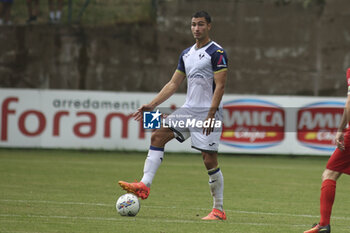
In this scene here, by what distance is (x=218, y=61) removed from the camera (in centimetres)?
885

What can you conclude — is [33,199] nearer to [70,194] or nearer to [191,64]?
[70,194]

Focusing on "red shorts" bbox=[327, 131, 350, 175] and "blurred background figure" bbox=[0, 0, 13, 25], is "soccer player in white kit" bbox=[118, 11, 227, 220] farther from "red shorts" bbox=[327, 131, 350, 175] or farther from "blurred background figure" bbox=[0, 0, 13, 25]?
"blurred background figure" bbox=[0, 0, 13, 25]

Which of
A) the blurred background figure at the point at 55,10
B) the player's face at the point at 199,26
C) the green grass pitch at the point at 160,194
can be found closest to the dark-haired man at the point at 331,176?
the green grass pitch at the point at 160,194

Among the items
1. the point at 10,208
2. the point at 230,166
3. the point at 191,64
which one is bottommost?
the point at 230,166

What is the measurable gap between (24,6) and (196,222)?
1889 cm

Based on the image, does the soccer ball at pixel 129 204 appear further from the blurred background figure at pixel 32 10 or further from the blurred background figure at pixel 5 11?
the blurred background figure at pixel 5 11

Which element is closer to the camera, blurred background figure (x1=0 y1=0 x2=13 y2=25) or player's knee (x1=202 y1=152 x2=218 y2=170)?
player's knee (x1=202 y1=152 x2=218 y2=170)

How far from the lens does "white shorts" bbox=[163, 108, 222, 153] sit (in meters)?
8.96

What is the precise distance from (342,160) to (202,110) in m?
2.14

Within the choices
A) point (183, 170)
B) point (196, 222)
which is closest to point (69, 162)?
point (183, 170)

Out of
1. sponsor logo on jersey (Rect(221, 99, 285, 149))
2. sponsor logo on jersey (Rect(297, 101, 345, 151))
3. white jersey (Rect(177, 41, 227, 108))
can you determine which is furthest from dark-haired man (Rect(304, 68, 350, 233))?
sponsor logo on jersey (Rect(221, 99, 285, 149))

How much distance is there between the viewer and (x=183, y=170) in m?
16.9

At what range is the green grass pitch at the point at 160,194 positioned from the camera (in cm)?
830

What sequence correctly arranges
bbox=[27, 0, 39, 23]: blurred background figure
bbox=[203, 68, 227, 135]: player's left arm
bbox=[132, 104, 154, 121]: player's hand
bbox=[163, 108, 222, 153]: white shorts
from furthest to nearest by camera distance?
bbox=[27, 0, 39, 23]: blurred background figure → bbox=[132, 104, 154, 121]: player's hand → bbox=[163, 108, 222, 153]: white shorts → bbox=[203, 68, 227, 135]: player's left arm
